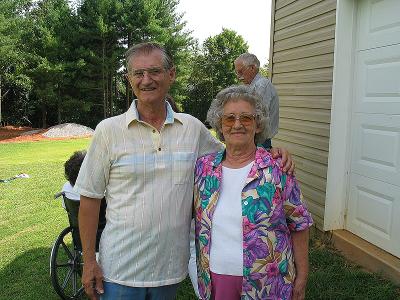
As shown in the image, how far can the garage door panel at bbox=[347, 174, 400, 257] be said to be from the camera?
3.71 m

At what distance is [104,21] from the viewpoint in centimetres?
2616

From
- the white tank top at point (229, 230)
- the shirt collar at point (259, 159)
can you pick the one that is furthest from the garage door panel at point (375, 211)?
the white tank top at point (229, 230)

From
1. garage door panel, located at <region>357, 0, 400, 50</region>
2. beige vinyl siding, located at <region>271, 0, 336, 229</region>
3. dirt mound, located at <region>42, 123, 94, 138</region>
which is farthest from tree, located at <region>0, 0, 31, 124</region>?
garage door panel, located at <region>357, 0, 400, 50</region>

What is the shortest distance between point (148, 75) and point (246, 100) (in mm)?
478

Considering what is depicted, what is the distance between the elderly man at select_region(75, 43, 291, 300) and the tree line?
22.8 metres

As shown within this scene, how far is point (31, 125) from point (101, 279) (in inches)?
1121

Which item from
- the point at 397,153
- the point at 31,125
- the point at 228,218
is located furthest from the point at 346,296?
the point at 31,125

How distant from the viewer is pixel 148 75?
6.09ft

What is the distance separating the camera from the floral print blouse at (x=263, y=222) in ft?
5.79

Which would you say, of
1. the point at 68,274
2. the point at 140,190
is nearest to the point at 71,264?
the point at 68,274

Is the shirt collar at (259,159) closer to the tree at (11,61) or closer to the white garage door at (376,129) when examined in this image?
the white garage door at (376,129)

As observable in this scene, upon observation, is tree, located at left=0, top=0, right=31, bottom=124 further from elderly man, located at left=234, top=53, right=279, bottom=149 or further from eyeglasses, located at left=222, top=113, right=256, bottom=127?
eyeglasses, located at left=222, top=113, right=256, bottom=127

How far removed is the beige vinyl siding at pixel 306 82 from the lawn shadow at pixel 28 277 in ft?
9.98

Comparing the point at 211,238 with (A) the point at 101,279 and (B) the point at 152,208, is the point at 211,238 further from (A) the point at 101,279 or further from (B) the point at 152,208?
(A) the point at 101,279
